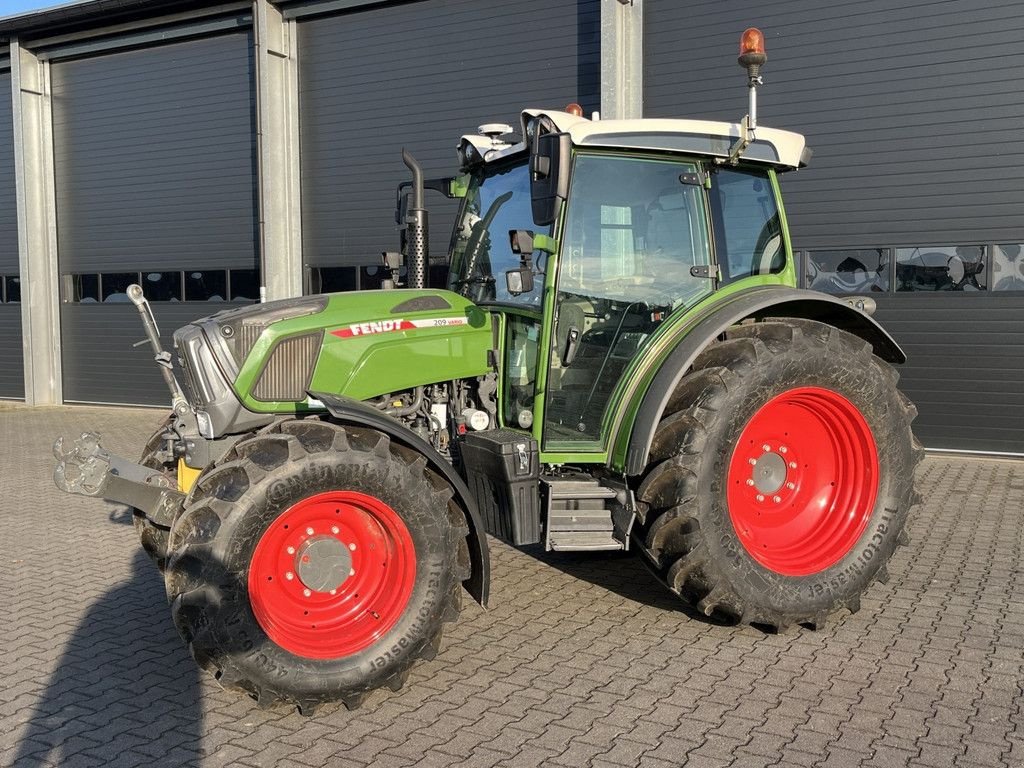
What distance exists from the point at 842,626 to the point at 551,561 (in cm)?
181

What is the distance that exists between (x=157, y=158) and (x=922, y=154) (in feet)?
35.7

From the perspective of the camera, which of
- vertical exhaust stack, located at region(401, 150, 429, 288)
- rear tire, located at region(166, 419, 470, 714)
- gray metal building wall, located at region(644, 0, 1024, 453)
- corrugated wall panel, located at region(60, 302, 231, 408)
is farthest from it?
corrugated wall panel, located at region(60, 302, 231, 408)

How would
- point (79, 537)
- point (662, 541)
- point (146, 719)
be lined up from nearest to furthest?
point (146, 719) < point (662, 541) < point (79, 537)

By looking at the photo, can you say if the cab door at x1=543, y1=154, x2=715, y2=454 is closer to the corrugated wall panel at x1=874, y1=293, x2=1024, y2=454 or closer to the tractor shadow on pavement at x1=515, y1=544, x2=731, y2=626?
the tractor shadow on pavement at x1=515, y1=544, x2=731, y2=626

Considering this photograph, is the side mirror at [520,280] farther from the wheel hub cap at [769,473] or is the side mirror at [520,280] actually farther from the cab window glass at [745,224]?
the wheel hub cap at [769,473]

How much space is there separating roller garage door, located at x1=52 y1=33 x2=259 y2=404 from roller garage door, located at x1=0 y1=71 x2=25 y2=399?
1145 mm

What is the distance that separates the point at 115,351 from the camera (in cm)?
1491

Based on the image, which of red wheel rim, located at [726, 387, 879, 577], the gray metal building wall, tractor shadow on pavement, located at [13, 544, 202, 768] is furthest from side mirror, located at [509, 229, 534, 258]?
the gray metal building wall

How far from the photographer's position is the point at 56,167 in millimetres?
15227

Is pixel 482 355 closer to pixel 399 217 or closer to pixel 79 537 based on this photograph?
pixel 399 217

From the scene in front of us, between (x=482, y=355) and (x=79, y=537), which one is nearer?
(x=482, y=355)

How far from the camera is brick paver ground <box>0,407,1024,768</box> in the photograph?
130 inches

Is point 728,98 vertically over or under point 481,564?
over

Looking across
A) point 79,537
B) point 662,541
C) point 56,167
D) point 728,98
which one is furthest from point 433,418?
point 56,167
